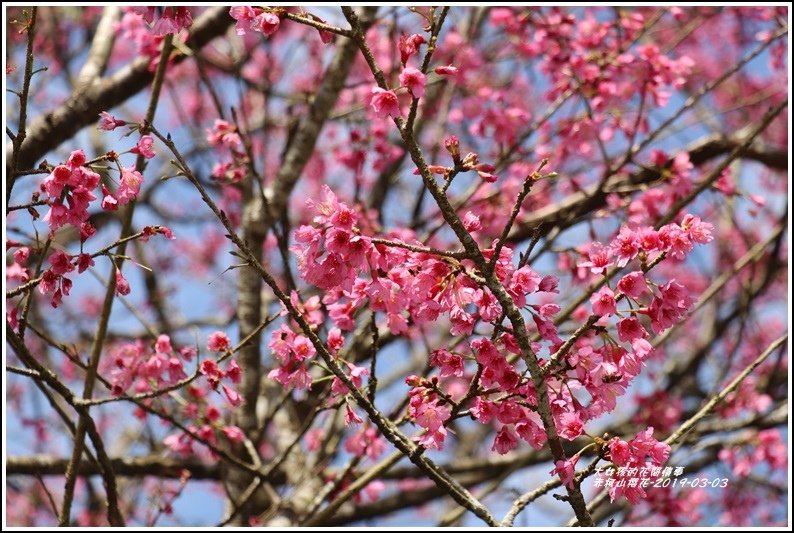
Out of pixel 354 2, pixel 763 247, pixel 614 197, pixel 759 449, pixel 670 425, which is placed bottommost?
pixel 759 449

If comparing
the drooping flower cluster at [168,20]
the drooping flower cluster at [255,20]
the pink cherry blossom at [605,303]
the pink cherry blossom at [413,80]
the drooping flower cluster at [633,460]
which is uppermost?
the drooping flower cluster at [168,20]

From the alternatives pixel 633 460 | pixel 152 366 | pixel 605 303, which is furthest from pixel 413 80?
pixel 152 366

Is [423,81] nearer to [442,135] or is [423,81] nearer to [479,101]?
[479,101]

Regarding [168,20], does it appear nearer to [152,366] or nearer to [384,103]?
[384,103]

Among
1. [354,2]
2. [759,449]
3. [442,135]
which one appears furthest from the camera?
[442,135]

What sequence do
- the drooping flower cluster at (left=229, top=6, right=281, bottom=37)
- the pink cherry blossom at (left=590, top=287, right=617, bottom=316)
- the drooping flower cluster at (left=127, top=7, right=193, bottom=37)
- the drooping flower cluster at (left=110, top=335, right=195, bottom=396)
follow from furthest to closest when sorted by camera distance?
the drooping flower cluster at (left=110, top=335, right=195, bottom=396), the drooping flower cluster at (left=127, top=7, right=193, bottom=37), the drooping flower cluster at (left=229, top=6, right=281, bottom=37), the pink cherry blossom at (left=590, top=287, right=617, bottom=316)

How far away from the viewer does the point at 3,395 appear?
278 cm

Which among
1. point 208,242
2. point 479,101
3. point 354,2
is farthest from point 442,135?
point 208,242

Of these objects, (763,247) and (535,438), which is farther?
(763,247)

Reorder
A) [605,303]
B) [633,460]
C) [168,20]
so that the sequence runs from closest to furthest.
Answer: [605,303]
[633,460]
[168,20]

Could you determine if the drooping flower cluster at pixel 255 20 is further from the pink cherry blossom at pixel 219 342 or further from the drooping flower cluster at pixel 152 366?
the drooping flower cluster at pixel 152 366

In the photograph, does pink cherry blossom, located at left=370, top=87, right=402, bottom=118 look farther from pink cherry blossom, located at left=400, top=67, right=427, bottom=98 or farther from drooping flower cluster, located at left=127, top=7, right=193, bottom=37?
drooping flower cluster, located at left=127, top=7, right=193, bottom=37

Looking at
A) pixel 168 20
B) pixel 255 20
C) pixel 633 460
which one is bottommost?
pixel 633 460

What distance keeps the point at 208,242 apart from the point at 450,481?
304 inches
